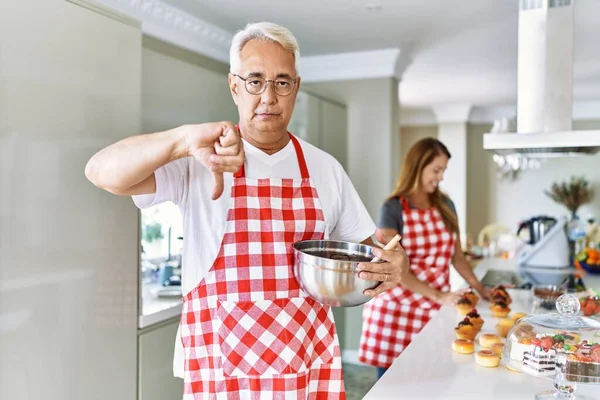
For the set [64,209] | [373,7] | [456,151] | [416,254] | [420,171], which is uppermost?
[373,7]

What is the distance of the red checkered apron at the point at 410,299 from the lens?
8.21ft

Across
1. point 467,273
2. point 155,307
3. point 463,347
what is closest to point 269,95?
point 463,347

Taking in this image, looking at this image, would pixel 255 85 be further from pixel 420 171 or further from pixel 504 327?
pixel 420 171

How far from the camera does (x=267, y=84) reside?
1281mm

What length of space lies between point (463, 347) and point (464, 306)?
0.57m

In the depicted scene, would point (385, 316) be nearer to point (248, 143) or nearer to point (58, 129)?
point (248, 143)

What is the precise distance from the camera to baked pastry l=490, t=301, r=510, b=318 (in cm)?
221

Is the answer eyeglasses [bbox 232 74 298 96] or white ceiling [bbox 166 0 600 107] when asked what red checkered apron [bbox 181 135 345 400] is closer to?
eyeglasses [bbox 232 74 298 96]

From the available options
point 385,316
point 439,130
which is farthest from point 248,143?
point 439,130

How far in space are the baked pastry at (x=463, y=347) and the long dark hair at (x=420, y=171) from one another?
3.15 feet

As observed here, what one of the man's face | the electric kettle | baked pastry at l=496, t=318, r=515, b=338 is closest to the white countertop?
the man's face

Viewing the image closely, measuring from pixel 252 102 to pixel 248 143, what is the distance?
14 centimetres

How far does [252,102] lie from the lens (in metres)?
1.29

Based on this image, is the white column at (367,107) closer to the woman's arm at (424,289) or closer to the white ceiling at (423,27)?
the white ceiling at (423,27)
